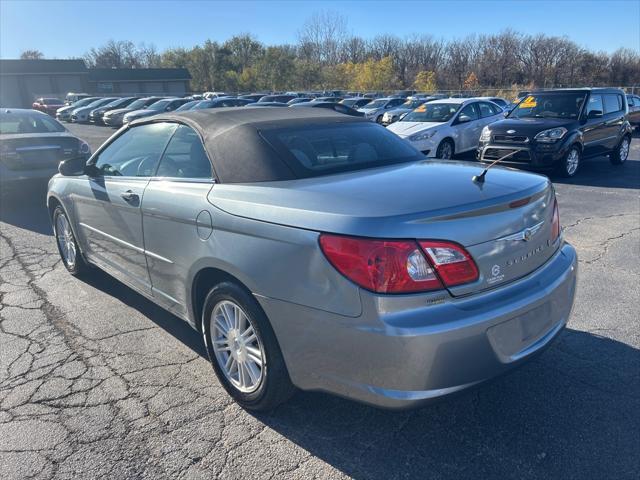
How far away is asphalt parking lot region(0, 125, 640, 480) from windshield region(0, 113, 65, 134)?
5.90 metres

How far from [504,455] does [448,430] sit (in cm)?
31

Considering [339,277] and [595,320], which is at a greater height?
[339,277]

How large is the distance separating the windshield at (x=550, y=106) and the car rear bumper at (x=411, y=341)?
30.7 feet

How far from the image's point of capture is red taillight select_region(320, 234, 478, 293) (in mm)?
2115

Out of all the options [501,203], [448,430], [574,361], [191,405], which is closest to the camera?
[501,203]

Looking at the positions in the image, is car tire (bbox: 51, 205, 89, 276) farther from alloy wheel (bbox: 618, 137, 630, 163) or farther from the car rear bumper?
alloy wheel (bbox: 618, 137, 630, 163)

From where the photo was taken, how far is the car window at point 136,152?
364 centimetres

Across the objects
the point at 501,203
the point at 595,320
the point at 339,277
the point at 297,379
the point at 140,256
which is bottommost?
the point at 595,320

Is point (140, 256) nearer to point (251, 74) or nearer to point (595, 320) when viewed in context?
point (595, 320)

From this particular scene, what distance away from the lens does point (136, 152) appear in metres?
3.94

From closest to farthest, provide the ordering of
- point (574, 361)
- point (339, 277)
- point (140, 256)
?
point (339, 277)
point (574, 361)
point (140, 256)

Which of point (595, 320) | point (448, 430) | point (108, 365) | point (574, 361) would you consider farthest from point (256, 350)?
point (595, 320)

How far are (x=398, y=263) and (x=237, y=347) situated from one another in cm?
123

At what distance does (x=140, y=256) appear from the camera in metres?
3.64
